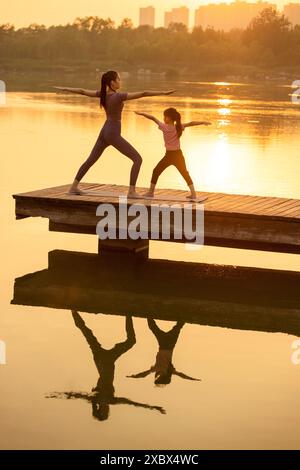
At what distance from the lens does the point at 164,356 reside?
10.7 meters

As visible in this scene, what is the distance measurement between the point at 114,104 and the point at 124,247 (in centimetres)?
206

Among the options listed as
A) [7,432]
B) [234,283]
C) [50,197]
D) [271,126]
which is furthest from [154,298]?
[271,126]

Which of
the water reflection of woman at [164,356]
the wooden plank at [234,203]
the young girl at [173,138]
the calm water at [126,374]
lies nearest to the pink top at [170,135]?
the young girl at [173,138]

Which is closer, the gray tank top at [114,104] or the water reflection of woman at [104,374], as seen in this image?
the water reflection of woman at [104,374]

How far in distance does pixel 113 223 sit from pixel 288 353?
14.9 feet

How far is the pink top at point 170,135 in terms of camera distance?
1466 cm

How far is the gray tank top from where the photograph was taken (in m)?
14.4

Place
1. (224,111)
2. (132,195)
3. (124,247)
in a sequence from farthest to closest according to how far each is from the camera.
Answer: (224,111)
(124,247)
(132,195)

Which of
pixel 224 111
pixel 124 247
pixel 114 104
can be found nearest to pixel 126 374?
pixel 114 104

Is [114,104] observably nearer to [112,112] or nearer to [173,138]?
[112,112]

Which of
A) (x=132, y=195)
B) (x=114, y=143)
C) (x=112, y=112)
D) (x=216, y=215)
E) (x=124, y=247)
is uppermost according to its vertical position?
(x=112, y=112)

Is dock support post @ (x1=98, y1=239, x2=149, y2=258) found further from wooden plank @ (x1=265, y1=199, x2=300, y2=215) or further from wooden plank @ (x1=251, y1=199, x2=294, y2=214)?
wooden plank @ (x1=265, y1=199, x2=300, y2=215)

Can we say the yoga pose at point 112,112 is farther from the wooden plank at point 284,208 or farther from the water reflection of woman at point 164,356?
the water reflection of woman at point 164,356

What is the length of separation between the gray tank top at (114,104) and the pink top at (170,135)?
1.83 feet
